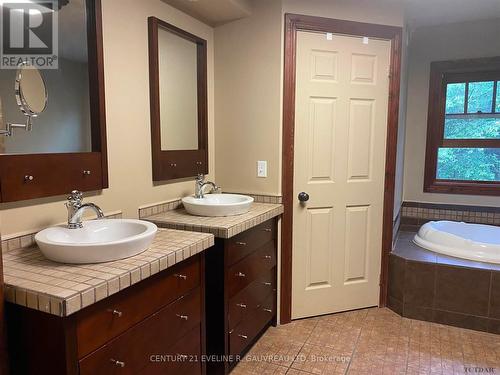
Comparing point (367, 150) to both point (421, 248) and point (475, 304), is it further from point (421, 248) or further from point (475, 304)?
point (475, 304)

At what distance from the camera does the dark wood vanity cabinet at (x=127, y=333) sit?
42.2 inches

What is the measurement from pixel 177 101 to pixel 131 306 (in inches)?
53.9

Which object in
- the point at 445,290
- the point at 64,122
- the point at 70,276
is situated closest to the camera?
the point at 70,276

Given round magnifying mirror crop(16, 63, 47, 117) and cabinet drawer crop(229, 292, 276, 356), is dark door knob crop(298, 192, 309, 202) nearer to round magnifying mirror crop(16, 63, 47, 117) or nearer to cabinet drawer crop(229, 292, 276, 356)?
cabinet drawer crop(229, 292, 276, 356)

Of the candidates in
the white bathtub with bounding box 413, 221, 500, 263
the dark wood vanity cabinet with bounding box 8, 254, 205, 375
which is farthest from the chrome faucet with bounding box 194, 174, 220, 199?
the white bathtub with bounding box 413, 221, 500, 263

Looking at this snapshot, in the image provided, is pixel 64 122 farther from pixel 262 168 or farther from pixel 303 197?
pixel 303 197

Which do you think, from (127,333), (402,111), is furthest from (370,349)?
(402,111)

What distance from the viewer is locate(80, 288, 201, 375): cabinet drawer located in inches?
45.6

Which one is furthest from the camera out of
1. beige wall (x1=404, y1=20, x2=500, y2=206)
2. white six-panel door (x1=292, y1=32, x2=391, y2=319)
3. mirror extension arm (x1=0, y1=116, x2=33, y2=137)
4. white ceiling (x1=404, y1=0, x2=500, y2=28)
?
beige wall (x1=404, y1=20, x2=500, y2=206)

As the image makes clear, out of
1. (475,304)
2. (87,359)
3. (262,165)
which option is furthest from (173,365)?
(475,304)

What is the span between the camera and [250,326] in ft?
7.03

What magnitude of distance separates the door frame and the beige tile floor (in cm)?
26
